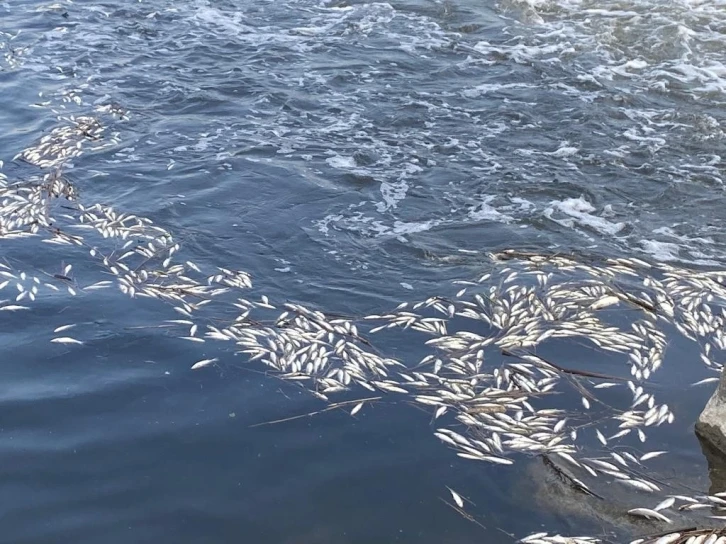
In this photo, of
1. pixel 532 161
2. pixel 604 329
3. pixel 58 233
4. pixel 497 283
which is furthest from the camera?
pixel 532 161

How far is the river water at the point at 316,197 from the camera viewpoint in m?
6.87

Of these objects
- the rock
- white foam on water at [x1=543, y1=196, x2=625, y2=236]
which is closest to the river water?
white foam on water at [x1=543, y1=196, x2=625, y2=236]

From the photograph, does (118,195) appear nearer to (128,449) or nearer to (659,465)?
(128,449)

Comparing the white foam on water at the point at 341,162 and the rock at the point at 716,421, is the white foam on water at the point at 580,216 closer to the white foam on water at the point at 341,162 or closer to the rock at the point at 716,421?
the white foam on water at the point at 341,162

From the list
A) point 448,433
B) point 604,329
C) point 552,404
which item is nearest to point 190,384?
point 448,433

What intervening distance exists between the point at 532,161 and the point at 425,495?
23.6ft

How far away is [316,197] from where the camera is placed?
11789mm

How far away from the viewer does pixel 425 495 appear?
6.80 meters

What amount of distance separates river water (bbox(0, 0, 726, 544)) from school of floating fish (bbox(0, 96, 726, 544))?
0.24 meters

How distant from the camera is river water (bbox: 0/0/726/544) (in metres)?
6.87

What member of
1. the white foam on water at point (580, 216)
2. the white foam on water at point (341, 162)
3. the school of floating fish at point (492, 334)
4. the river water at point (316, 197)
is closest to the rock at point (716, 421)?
the river water at point (316, 197)

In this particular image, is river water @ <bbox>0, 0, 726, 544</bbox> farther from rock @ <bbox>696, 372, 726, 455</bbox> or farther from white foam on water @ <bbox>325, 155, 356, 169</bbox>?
rock @ <bbox>696, 372, 726, 455</bbox>

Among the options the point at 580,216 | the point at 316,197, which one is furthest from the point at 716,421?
the point at 316,197

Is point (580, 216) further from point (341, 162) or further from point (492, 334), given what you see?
point (341, 162)
